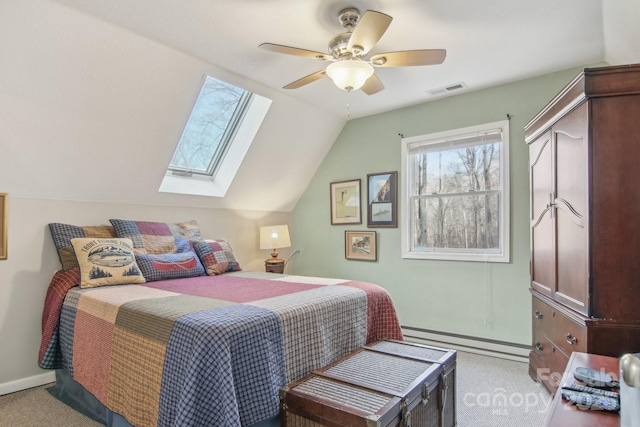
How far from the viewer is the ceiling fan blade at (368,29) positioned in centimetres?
179

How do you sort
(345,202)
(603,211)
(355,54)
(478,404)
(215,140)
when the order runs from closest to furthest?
(603,211)
(355,54)
(478,404)
(215,140)
(345,202)

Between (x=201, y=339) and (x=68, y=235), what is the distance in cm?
197

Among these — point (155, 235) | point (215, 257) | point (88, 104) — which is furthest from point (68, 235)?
point (215, 257)

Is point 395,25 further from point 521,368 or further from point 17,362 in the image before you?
point 17,362

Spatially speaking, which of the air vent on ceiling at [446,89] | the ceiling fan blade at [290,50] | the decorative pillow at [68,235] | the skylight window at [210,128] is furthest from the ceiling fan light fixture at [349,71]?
the decorative pillow at [68,235]

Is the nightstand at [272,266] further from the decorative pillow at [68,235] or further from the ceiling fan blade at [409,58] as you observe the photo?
the ceiling fan blade at [409,58]

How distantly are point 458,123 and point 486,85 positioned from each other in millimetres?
415

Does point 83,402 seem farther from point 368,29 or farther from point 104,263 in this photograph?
point 368,29

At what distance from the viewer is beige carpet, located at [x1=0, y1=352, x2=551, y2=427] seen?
7.11 feet

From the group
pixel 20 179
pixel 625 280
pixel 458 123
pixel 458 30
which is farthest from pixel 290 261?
pixel 625 280

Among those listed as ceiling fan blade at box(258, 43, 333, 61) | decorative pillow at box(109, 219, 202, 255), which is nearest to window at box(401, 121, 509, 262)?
ceiling fan blade at box(258, 43, 333, 61)

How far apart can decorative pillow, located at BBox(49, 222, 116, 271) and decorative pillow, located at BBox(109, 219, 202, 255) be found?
15 centimetres

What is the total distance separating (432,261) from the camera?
3.75 m

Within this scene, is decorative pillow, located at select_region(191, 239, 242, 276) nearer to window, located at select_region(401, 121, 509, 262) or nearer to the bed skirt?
the bed skirt
